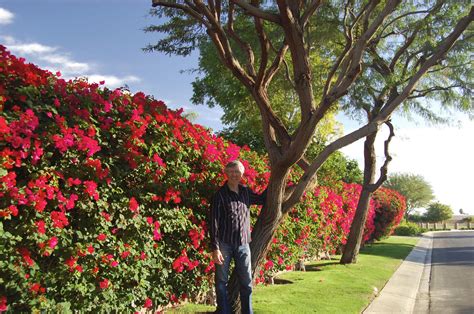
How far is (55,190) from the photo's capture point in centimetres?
395

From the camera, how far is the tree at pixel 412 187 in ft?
248

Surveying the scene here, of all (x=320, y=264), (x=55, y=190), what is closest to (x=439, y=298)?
(x=320, y=264)

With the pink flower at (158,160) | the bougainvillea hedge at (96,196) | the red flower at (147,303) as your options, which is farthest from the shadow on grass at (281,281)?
the pink flower at (158,160)

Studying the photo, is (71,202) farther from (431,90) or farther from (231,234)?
(431,90)

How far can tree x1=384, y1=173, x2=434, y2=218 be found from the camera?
75.5 metres

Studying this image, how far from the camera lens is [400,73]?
546 inches

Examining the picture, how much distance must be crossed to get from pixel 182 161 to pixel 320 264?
9.10m

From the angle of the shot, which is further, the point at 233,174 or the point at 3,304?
the point at 233,174

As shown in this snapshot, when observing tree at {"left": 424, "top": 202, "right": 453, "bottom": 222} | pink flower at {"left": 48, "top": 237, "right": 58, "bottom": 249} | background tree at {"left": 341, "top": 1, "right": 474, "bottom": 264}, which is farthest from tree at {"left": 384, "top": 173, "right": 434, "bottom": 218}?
pink flower at {"left": 48, "top": 237, "right": 58, "bottom": 249}

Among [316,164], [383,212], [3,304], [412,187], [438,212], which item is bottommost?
[3,304]

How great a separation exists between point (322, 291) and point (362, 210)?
237 inches

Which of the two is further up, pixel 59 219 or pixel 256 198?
pixel 256 198

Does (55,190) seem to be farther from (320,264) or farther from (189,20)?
(320,264)

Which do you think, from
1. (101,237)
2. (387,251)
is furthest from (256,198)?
(387,251)
